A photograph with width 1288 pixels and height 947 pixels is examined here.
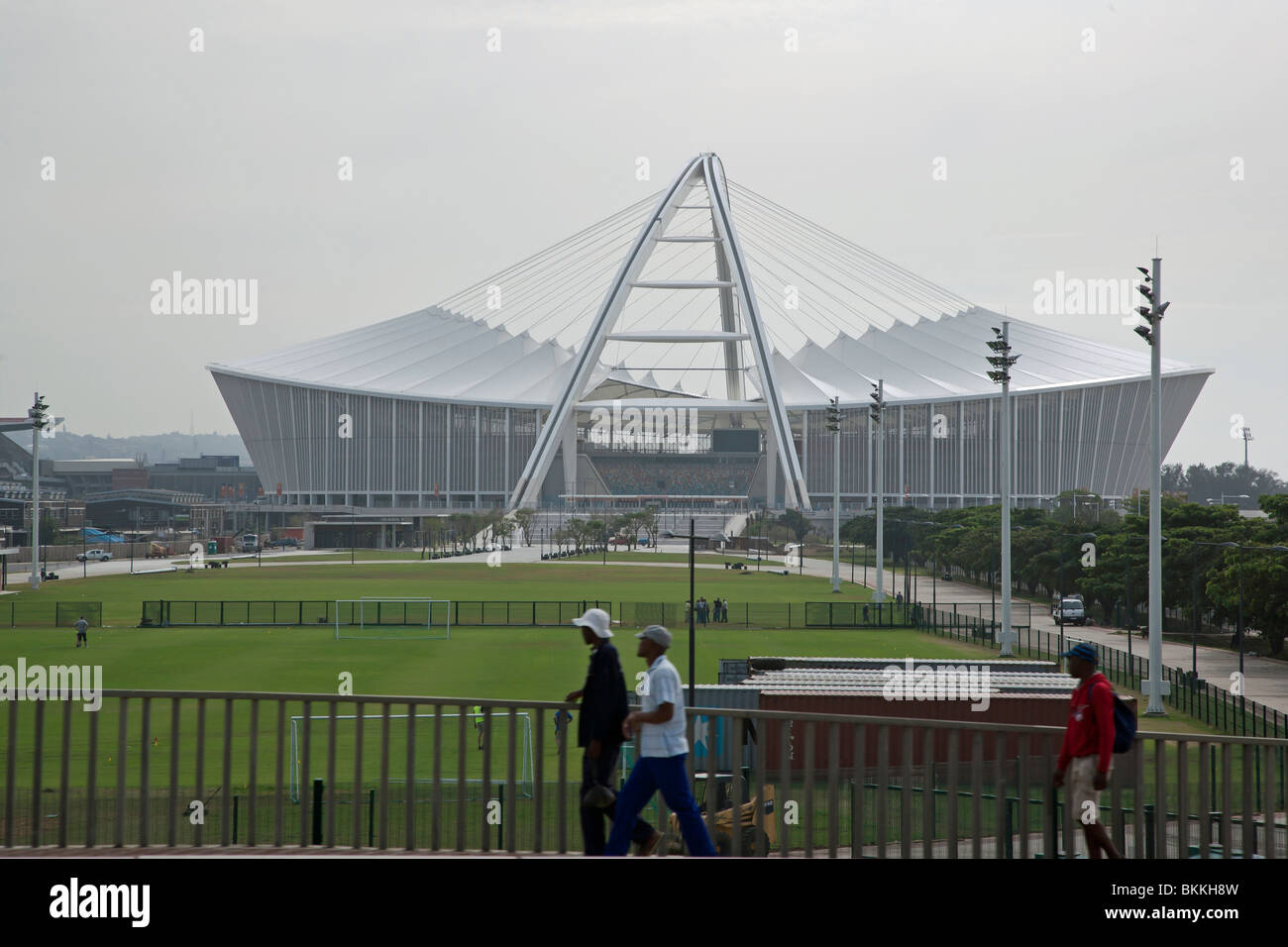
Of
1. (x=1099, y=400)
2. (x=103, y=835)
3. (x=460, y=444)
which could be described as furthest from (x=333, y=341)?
(x=103, y=835)

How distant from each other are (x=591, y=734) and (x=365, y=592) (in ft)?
143

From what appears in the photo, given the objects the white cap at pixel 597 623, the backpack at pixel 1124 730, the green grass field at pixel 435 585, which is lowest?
the green grass field at pixel 435 585

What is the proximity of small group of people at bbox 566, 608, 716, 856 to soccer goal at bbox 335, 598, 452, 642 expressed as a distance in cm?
2976

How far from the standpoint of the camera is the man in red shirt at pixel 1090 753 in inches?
311

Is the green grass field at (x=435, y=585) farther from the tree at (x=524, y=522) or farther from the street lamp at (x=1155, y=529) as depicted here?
the tree at (x=524, y=522)

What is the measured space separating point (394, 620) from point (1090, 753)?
34.7 metres

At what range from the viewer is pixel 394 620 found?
135 feet

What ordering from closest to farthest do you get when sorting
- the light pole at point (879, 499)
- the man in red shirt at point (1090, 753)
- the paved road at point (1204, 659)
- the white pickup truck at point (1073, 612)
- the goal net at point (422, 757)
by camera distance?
the man in red shirt at point (1090, 753), the goal net at point (422, 757), the paved road at point (1204, 659), the white pickup truck at point (1073, 612), the light pole at point (879, 499)

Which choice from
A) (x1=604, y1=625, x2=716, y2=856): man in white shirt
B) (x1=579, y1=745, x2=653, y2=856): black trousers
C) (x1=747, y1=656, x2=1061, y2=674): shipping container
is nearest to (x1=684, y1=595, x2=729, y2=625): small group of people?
(x1=747, y1=656, x2=1061, y2=674): shipping container

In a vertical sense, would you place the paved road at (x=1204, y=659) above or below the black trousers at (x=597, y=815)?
below

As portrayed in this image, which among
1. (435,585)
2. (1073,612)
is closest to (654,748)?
(1073,612)

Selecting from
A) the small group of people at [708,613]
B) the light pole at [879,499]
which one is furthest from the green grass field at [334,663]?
the light pole at [879,499]

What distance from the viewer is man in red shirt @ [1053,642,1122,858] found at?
7.91 meters
